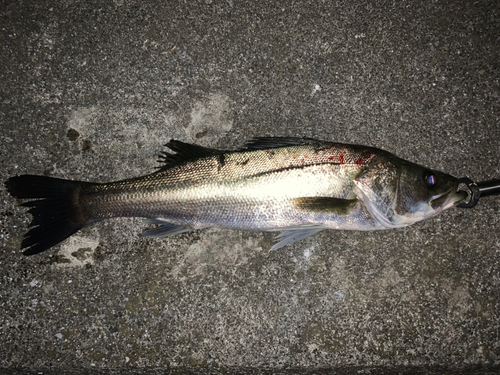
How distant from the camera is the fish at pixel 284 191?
252cm

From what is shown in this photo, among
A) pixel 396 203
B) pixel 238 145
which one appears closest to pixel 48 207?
pixel 238 145

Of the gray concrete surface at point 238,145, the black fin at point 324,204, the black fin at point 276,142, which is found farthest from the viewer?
the gray concrete surface at point 238,145

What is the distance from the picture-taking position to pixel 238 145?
10.1 ft

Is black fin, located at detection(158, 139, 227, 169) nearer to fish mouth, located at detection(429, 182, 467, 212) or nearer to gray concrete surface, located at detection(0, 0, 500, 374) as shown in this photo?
gray concrete surface, located at detection(0, 0, 500, 374)

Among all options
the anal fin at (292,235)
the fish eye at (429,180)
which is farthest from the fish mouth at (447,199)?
the anal fin at (292,235)

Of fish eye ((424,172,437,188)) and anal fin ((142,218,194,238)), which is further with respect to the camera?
anal fin ((142,218,194,238))

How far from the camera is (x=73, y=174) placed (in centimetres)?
305

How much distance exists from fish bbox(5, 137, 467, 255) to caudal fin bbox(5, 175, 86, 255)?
0.17ft

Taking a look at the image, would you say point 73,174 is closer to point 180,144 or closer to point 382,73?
point 180,144

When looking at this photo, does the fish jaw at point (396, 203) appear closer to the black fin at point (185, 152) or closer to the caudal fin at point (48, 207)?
the black fin at point (185, 152)

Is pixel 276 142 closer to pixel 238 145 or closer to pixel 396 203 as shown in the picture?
pixel 238 145

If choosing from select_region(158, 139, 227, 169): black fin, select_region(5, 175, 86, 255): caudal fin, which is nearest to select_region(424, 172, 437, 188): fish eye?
select_region(158, 139, 227, 169): black fin

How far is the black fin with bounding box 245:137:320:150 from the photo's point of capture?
2674 mm

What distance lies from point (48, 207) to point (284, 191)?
6.38ft
